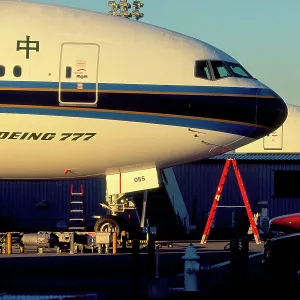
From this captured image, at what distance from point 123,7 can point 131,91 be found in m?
52.6

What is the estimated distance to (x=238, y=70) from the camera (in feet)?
79.6

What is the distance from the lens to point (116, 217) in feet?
87.0

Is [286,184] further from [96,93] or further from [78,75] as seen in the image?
[78,75]

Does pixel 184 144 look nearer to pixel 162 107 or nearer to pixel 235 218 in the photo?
pixel 162 107

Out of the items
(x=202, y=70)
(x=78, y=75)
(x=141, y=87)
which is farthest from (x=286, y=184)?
(x=78, y=75)

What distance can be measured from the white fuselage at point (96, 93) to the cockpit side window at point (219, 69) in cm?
22

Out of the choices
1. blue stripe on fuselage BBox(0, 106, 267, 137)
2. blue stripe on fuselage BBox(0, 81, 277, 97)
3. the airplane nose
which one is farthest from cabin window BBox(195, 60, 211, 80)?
the airplane nose

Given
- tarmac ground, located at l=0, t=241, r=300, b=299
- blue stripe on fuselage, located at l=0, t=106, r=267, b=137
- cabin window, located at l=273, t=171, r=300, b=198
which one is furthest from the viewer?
cabin window, located at l=273, t=171, r=300, b=198

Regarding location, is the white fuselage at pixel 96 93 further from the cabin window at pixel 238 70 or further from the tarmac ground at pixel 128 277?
the tarmac ground at pixel 128 277

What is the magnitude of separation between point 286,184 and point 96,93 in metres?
25.2

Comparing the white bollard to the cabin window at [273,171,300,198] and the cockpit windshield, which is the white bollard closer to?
the cockpit windshield

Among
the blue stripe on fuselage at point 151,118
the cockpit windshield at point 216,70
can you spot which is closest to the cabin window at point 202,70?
the cockpit windshield at point 216,70

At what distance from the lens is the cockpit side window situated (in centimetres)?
2359

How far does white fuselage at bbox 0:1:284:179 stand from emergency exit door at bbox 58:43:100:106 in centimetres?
2
